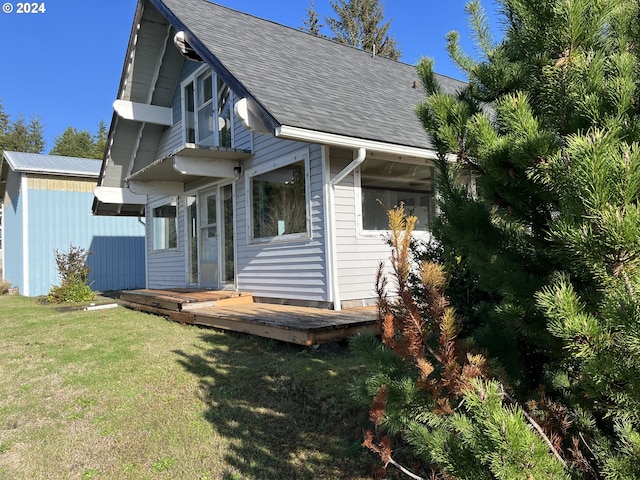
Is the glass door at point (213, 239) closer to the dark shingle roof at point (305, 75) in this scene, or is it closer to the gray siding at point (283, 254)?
the gray siding at point (283, 254)

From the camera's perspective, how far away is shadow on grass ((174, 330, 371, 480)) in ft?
9.52

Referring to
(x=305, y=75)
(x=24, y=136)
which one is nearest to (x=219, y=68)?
(x=305, y=75)

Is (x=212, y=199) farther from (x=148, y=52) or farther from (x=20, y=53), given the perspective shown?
(x=20, y=53)

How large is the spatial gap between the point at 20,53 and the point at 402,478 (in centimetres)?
2578

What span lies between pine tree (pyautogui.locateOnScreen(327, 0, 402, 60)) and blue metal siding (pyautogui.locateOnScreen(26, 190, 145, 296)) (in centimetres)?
1746

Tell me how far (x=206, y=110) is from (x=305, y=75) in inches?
116

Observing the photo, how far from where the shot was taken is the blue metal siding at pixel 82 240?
1575 cm

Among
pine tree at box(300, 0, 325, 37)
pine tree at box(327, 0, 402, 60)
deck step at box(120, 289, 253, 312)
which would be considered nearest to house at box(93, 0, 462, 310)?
deck step at box(120, 289, 253, 312)

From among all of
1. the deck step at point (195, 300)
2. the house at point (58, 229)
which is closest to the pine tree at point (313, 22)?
the house at point (58, 229)

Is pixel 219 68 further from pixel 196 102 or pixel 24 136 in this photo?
pixel 24 136

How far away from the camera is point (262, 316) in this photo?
641cm

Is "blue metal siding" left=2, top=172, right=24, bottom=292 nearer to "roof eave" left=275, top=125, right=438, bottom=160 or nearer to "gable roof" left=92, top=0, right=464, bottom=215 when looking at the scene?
"gable roof" left=92, top=0, right=464, bottom=215

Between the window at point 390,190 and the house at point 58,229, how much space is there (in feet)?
39.0

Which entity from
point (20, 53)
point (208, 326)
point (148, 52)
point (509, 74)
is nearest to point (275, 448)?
point (509, 74)
